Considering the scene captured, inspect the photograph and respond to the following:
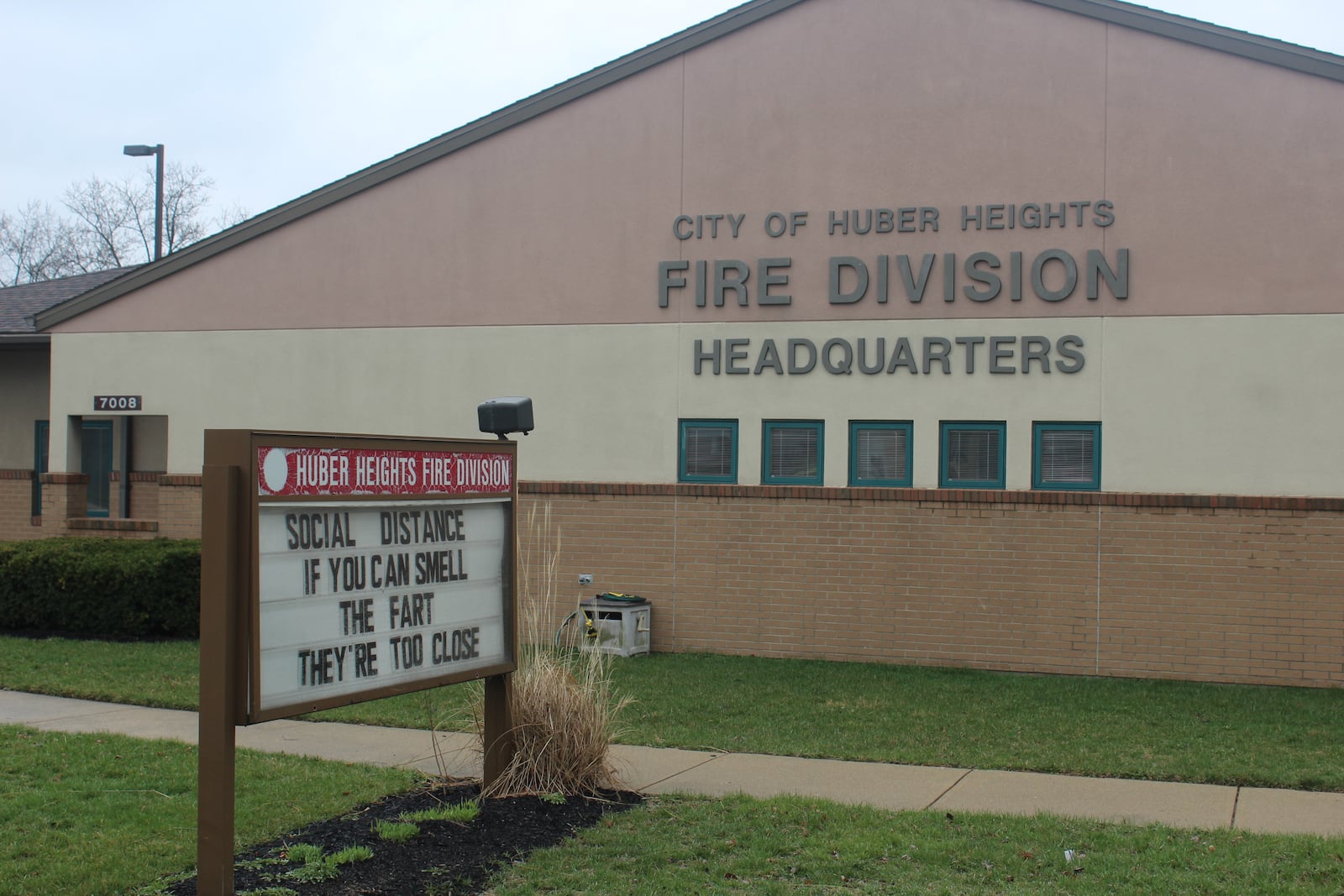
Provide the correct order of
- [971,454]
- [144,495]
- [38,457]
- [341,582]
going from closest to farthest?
[341,582], [971,454], [144,495], [38,457]

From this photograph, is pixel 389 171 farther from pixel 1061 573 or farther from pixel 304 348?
pixel 1061 573

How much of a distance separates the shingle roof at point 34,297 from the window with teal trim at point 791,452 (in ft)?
33.0

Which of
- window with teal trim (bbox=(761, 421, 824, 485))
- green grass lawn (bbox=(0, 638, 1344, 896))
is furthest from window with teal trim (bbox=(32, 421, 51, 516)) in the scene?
window with teal trim (bbox=(761, 421, 824, 485))

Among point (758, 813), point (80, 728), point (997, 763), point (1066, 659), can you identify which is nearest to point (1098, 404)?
point (1066, 659)

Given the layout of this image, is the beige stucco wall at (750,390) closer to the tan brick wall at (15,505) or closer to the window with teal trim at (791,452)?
the window with teal trim at (791,452)

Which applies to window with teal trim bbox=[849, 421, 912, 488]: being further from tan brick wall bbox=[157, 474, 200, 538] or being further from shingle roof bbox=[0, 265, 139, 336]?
shingle roof bbox=[0, 265, 139, 336]

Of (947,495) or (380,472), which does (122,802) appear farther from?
(947,495)

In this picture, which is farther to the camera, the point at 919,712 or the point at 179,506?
the point at 179,506

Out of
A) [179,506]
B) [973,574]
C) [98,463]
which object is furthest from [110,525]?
[973,574]

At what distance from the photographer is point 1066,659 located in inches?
525

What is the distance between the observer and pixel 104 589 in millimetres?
15234

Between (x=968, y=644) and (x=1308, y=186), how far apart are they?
19.3 feet

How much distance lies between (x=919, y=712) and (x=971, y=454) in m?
3.76

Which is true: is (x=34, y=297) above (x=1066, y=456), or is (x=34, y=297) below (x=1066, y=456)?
above
